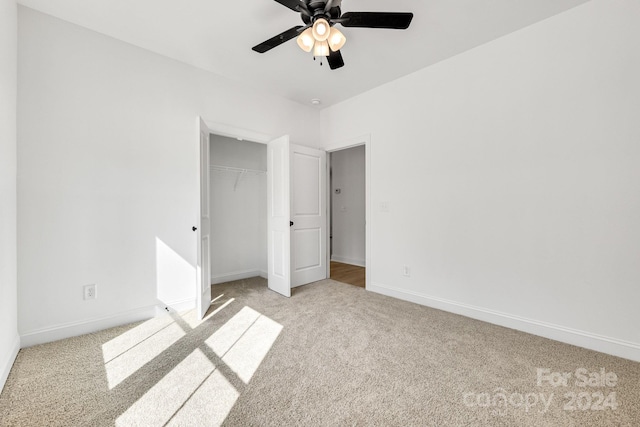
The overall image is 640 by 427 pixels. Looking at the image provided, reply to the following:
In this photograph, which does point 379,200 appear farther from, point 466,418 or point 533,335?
point 466,418

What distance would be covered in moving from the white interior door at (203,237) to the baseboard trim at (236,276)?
93 centimetres

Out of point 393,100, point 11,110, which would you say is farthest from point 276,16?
point 11,110

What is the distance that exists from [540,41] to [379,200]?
2.12 m

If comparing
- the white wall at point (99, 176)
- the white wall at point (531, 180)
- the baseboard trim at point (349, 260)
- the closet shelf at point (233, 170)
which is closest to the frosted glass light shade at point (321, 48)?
the white wall at point (531, 180)

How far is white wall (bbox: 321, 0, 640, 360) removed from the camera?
200 centimetres

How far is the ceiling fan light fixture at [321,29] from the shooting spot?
5.78ft

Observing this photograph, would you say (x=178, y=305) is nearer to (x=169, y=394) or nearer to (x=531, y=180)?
(x=169, y=394)

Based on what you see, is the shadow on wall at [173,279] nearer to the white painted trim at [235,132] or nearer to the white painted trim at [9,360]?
the white painted trim at [9,360]

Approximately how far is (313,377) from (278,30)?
2.84 m

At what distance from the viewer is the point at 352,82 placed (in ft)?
11.1

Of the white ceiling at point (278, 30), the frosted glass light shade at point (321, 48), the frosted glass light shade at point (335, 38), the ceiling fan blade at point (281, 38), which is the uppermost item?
the white ceiling at point (278, 30)

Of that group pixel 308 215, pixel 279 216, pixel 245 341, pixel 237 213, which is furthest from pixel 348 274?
pixel 245 341

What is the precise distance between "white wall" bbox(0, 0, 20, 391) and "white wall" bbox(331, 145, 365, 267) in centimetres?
451

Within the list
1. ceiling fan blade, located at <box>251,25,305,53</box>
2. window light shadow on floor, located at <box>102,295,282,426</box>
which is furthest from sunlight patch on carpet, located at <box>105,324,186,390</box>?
ceiling fan blade, located at <box>251,25,305,53</box>
